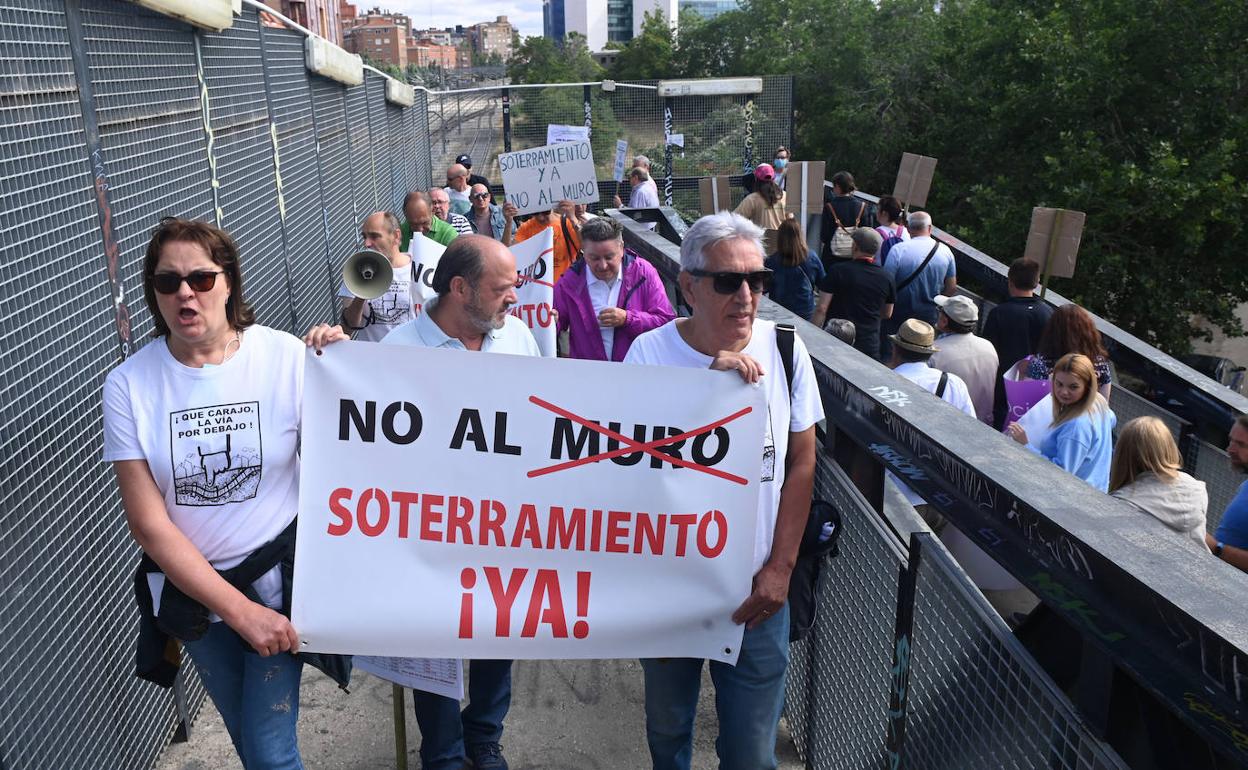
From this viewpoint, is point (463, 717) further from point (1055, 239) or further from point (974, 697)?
point (1055, 239)

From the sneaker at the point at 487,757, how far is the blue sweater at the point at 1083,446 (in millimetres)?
2886

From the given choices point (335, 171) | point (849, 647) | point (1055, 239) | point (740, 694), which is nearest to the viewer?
point (740, 694)

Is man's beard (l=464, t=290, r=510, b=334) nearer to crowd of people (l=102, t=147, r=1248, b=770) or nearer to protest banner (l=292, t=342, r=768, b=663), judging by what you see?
crowd of people (l=102, t=147, r=1248, b=770)

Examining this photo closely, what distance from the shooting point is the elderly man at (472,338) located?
339 cm

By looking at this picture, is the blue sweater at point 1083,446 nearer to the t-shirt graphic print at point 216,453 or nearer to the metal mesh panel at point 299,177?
the t-shirt graphic print at point 216,453

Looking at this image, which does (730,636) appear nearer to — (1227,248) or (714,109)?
(1227,248)

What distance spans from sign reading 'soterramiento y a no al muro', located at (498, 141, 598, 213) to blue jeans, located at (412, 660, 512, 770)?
5.46 m

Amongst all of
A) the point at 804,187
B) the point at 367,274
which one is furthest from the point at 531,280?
the point at 804,187

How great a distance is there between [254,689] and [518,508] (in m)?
0.85

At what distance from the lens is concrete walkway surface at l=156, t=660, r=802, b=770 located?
12.3 feet

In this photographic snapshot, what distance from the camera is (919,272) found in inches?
348

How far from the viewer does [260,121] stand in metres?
6.84

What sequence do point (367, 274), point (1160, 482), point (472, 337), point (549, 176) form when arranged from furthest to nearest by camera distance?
point (549, 176) → point (367, 274) → point (1160, 482) → point (472, 337)

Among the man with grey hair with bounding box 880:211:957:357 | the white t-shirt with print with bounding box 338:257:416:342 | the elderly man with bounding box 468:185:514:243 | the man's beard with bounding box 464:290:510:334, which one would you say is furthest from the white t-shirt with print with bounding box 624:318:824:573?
the elderly man with bounding box 468:185:514:243
